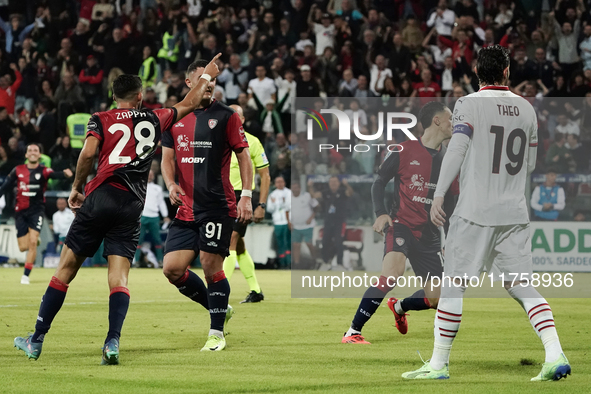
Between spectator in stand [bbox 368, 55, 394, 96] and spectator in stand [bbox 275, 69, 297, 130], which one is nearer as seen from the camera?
spectator in stand [bbox 368, 55, 394, 96]

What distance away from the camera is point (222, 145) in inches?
305

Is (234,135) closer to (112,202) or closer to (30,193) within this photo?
(112,202)

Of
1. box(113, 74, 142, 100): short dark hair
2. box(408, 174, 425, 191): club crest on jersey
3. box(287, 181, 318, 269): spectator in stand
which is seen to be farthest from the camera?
box(287, 181, 318, 269): spectator in stand

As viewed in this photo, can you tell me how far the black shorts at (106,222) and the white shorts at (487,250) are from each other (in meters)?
2.45

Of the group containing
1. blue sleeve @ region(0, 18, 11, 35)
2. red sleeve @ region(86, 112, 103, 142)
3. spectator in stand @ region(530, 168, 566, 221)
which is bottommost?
spectator in stand @ region(530, 168, 566, 221)

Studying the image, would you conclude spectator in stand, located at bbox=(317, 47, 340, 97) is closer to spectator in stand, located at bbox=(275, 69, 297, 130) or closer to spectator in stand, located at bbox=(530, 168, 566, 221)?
spectator in stand, located at bbox=(275, 69, 297, 130)

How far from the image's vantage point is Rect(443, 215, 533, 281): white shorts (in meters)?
5.87

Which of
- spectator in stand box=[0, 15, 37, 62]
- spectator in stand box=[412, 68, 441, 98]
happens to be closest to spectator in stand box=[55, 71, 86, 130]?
spectator in stand box=[0, 15, 37, 62]

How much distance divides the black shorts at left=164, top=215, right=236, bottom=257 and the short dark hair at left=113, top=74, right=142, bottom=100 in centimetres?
138

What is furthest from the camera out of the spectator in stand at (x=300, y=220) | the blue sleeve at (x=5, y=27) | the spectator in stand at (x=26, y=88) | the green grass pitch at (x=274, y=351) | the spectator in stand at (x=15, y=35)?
the blue sleeve at (x=5, y=27)

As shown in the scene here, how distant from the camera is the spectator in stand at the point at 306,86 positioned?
21.0 m

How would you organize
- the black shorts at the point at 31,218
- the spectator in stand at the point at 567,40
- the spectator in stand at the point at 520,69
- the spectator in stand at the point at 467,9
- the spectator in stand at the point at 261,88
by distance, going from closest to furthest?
1. the black shorts at the point at 31,218
2. the spectator in stand at the point at 520,69
3. the spectator in stand at the point at 261,88
4. the spectator in stand at the point at 567,40
5. the spectator in stand at the point at 467,9

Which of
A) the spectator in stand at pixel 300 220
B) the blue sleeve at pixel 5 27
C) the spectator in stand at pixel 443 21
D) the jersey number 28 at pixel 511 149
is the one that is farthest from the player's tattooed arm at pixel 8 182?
the jersey number 28 at pixel 511 149

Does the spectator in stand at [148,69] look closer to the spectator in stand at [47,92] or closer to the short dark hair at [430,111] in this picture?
the spectator in stand at [47,92]
